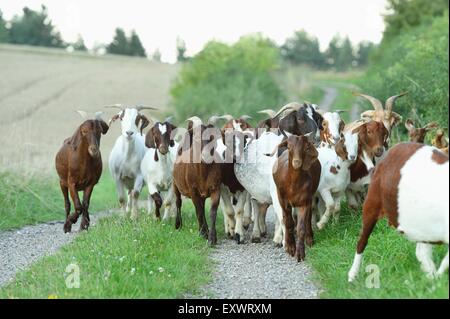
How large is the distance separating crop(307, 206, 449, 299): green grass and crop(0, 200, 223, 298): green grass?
1579 mm

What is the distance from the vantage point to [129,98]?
43.4 metres

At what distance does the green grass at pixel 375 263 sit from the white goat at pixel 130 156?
4.11 m

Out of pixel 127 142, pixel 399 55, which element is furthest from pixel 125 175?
pixel 399 55

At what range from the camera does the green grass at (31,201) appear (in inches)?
603

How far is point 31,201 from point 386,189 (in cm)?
1071

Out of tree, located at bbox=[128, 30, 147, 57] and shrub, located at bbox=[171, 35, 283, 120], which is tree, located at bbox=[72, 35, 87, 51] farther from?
shrub, located at bbox=[171, 35, 283, 120]

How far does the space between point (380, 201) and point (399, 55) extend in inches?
1017

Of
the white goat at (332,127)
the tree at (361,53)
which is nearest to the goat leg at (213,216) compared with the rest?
the white goat at (332,127)

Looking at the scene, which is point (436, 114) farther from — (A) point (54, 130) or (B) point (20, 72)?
(B) point (20, 72)

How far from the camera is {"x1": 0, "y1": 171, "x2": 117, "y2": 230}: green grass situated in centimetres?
1531

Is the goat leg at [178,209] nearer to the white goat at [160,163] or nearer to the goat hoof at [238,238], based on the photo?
the white goat at [160,163]

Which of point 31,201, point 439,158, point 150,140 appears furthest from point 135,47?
point 439,158

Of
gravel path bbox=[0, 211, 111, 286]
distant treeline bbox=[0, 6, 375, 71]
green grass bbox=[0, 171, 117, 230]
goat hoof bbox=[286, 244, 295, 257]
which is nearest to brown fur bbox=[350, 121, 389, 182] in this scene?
goat hoof bbox=[286, 244, 295, 257]

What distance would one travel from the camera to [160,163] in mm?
13477
